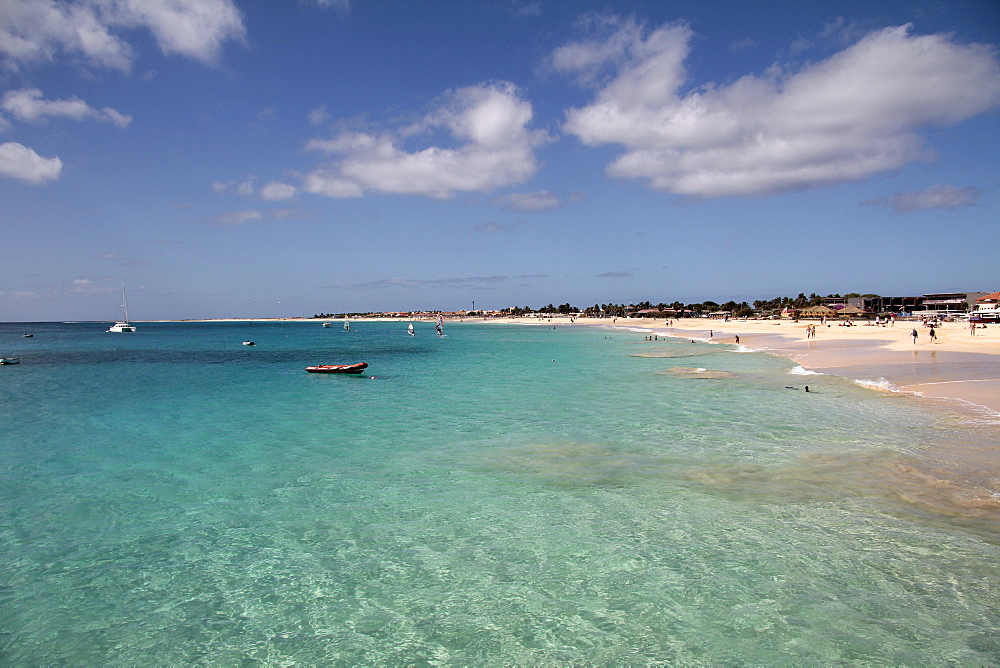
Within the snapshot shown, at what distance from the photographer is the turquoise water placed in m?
6.15

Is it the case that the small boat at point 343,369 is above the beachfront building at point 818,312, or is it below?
below

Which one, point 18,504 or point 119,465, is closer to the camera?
point 18,504

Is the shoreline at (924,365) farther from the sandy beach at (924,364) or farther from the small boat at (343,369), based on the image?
the small boat at (343,369)

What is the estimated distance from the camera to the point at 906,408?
1817 centimetres

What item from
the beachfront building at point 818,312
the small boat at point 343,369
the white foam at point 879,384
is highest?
the beachfront building at point 818,312

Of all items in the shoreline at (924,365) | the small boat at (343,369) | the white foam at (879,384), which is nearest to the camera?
the shoreline at (924,365)

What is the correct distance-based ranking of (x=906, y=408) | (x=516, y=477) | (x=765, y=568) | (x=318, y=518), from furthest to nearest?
(x=906, y=408)
(x=516, y=477)
(x=318, y=518)
(x=765, y=568)

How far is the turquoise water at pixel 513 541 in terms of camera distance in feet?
20.2

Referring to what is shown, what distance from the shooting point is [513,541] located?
28.9ft

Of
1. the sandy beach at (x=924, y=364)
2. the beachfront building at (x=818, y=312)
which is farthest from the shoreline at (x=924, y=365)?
the beachfront building at (x=818, y=312)

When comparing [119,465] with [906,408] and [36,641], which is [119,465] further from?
[906,408]

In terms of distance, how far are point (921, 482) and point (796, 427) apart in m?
5.67

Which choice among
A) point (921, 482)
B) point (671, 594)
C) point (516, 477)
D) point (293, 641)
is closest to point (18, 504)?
point (293, 641)

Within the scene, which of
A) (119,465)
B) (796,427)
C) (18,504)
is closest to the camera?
(18,504)
